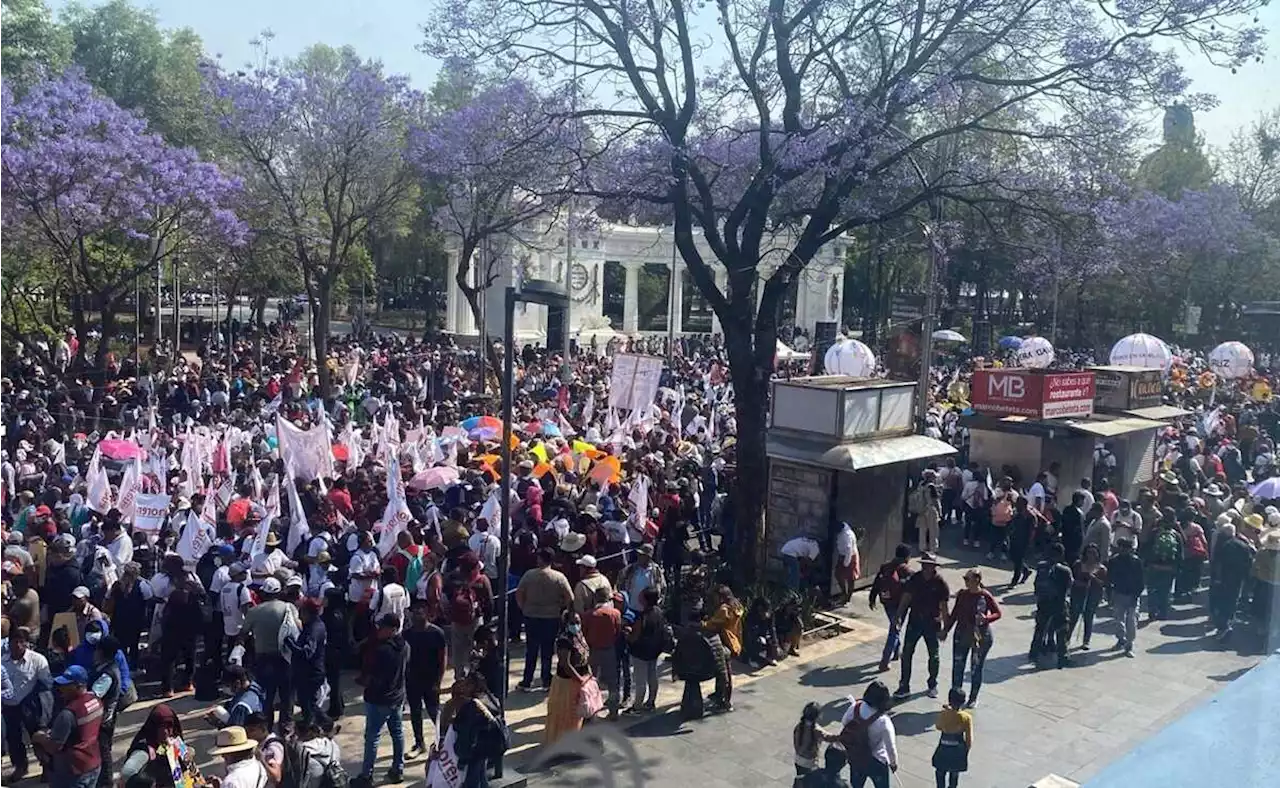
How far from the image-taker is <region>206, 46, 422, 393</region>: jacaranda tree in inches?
1111

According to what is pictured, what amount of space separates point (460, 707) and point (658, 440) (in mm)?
11958

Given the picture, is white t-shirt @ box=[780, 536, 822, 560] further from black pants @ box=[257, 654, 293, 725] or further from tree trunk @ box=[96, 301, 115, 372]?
tree trunk @ box=[96, 301, 115, 372]

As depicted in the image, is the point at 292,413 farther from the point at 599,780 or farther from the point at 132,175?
the point at 599,780

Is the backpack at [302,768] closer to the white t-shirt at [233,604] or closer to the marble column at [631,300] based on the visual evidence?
the white t-shirt at [233,604]

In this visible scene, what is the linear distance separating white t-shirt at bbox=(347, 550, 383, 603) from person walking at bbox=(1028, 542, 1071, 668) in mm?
6742

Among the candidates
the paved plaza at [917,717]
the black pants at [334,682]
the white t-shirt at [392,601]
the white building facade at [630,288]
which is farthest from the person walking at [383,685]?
the white building facade at [630,288]

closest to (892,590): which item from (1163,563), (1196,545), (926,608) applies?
(926,608)

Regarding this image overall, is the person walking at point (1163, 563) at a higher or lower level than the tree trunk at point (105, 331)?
lower

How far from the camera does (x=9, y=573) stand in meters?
10.7

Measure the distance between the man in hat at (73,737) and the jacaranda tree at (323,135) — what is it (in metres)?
20.1

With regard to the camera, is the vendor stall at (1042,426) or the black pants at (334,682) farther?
the vendor stall at (1042,426)

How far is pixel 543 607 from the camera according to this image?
441 inches

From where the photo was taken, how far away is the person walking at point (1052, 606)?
1195 cm

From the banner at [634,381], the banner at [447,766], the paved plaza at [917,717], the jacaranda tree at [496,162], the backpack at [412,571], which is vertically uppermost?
the jacaranda tree at [496,162]
